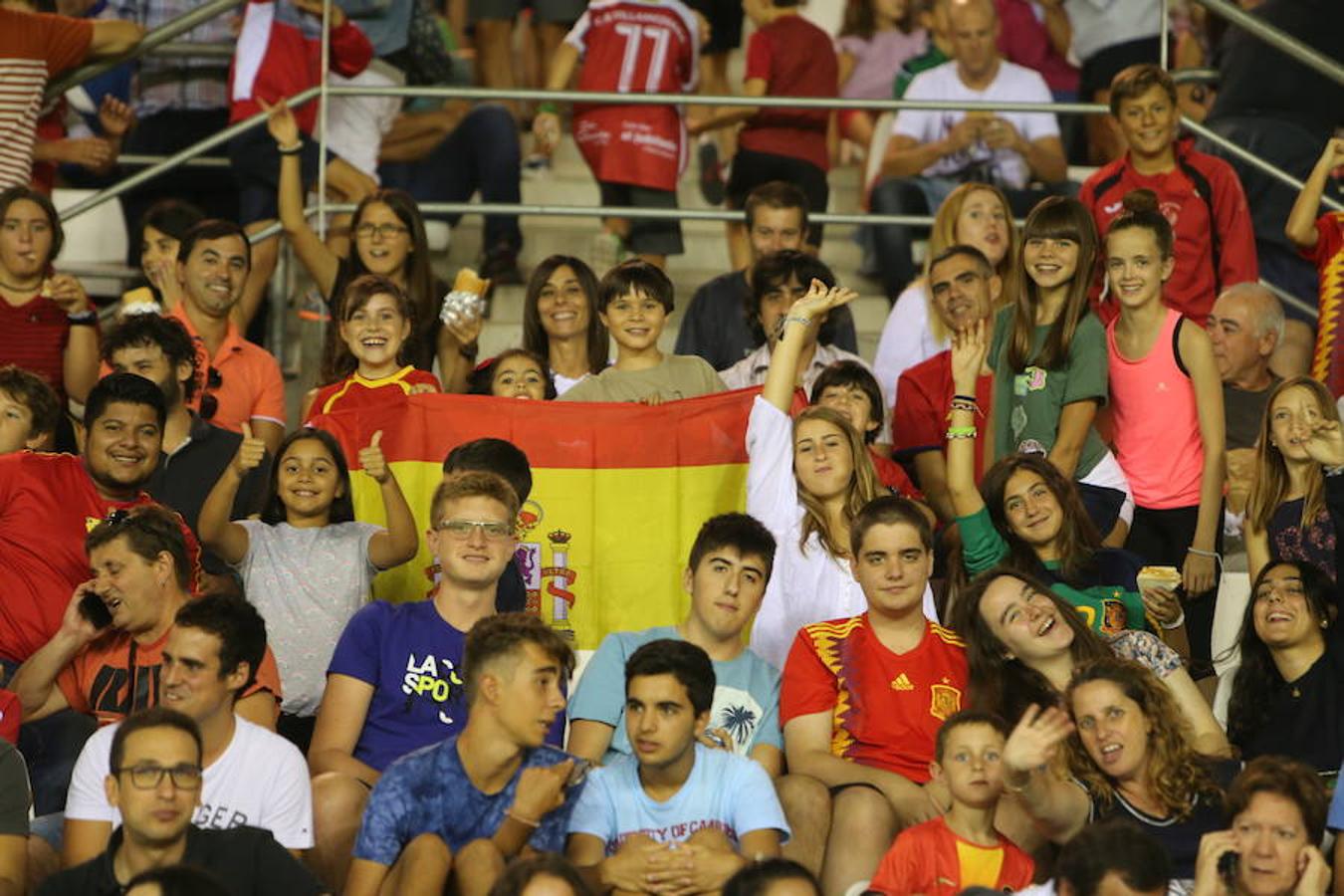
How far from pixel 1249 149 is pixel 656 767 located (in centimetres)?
541

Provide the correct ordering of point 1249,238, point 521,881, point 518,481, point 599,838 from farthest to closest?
point 1249,238
point 518,481
point 599,838
point 521,881

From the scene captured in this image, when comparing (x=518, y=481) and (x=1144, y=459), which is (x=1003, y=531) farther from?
(x=518, y=481)

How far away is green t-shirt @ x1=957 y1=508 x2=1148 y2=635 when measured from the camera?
7.46 m

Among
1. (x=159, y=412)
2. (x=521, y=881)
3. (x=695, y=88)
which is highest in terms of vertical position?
(x=695, y=88)

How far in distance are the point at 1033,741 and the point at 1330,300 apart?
3.70 m

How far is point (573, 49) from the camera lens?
10805mm

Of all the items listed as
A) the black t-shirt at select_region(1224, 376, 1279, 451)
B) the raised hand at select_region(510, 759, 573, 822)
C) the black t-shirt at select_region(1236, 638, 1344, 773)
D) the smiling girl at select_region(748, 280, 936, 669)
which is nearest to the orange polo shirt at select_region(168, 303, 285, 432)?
the smiling girl at select_region(748, 280, 936, 669)

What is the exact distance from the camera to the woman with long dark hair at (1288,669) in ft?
23.9

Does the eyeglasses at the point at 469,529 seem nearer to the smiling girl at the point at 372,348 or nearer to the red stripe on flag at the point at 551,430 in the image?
the red stripe on flag at the point at 551,430

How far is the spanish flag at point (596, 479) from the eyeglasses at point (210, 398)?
0.71 metres

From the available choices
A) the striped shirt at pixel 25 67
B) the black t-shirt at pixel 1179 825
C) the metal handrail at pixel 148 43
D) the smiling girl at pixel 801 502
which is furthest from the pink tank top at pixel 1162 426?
the striped shirt at pixel 25 67

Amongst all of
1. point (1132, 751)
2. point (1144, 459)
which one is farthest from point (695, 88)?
point (1132, 751)

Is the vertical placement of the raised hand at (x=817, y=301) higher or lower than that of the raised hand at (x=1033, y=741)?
higher

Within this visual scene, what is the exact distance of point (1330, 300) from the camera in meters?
9.31
